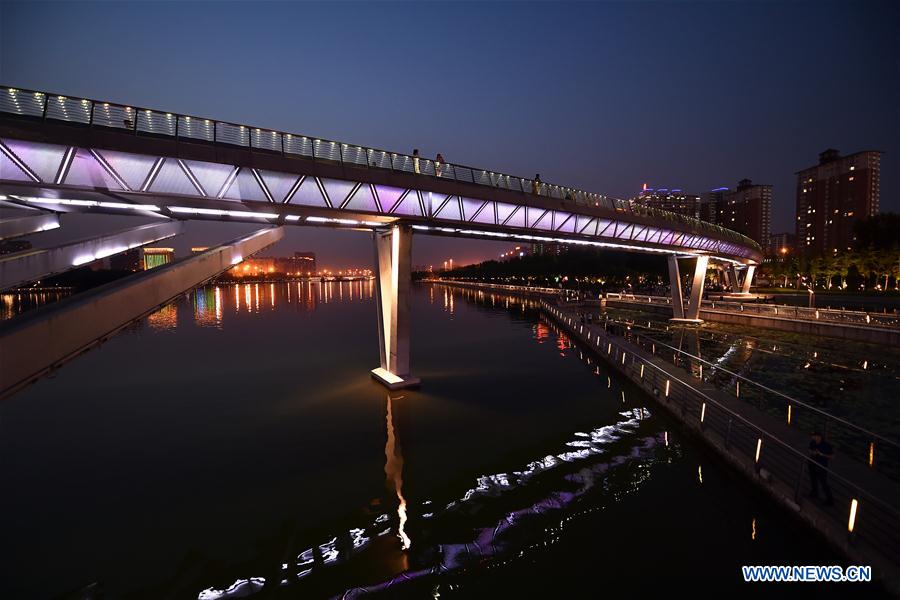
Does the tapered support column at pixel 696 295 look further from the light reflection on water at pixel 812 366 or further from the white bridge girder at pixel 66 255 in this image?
the white bridge girder at pixel 66 255

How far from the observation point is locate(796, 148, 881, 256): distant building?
17025 cm

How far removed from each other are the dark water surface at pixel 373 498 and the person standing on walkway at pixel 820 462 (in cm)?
88

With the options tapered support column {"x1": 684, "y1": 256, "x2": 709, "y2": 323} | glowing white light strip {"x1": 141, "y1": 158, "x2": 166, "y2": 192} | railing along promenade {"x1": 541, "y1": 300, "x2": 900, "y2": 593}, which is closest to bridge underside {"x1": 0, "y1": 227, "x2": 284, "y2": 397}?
glowing white light strip {"x1": 141, "y1": 158, "x2": 166, "y2": 192}

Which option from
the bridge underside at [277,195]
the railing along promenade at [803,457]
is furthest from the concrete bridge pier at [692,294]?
the railing along promenade at [803,457]

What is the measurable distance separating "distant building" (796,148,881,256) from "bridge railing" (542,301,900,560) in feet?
665

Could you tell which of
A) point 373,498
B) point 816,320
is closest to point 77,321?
point 373,498

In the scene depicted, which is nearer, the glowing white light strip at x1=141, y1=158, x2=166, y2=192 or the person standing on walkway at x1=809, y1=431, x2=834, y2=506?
the person standing on walkway at x1=809, y1=431, x2=834, y2=506

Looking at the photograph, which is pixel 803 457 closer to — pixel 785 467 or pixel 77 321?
pixel 785 467

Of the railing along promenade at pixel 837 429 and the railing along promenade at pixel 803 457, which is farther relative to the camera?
the railing along promenade at pixel 837 429

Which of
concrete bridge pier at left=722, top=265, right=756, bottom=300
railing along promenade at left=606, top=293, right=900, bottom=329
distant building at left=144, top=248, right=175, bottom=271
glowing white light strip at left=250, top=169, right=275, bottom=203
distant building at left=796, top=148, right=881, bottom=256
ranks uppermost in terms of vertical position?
distant building at left=796, top=148, right=881, bottom=256

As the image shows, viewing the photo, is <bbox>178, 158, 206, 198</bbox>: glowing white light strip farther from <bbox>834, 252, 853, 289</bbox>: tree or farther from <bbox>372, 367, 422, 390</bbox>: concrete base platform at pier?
<bbox>834, 252, 853, 289</bbox>: tree

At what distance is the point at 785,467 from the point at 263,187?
735 inches

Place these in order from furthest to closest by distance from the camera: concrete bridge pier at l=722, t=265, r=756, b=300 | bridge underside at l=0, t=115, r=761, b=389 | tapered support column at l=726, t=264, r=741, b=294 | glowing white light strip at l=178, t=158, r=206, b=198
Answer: tapered support column at l=726, t=264, r=741, b=294
concrete bridge pier at l=722, t=265, r=756, b=300
glowing white light strip at l=178, t=158, r=206, b=198
bridge underside at l=0, t=115, r=761, b=389

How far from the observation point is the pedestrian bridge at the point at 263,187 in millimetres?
12016
